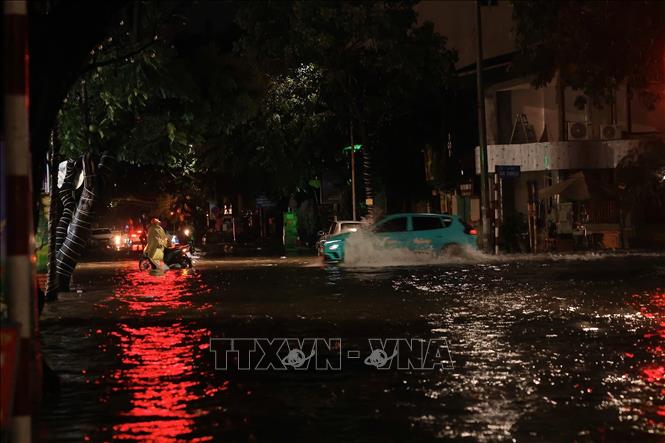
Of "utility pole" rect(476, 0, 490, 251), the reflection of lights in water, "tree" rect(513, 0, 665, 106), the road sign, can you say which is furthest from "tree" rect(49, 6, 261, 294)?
the road sign

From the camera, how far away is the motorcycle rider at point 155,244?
113 feet

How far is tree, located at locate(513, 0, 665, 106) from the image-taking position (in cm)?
1462

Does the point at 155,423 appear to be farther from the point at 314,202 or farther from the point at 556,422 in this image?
the point at 314,202

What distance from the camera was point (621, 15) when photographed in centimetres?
1462

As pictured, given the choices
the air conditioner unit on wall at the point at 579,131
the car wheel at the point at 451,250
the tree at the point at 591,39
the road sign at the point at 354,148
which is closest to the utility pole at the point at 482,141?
the car wheel at the point at 451,250

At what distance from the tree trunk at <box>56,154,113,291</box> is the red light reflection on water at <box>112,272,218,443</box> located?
4091mm

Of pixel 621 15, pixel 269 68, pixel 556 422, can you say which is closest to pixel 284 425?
pixel 556 422

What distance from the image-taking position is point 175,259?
37.8m

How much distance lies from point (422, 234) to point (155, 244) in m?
8.65

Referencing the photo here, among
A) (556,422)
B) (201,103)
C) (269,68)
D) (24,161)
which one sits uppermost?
(269,68)

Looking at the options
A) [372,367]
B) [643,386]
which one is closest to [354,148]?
[372,367]

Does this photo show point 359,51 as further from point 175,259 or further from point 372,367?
point 372,367

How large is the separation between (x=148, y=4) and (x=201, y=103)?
341 centimetres

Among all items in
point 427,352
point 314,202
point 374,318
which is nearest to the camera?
point 427,352
